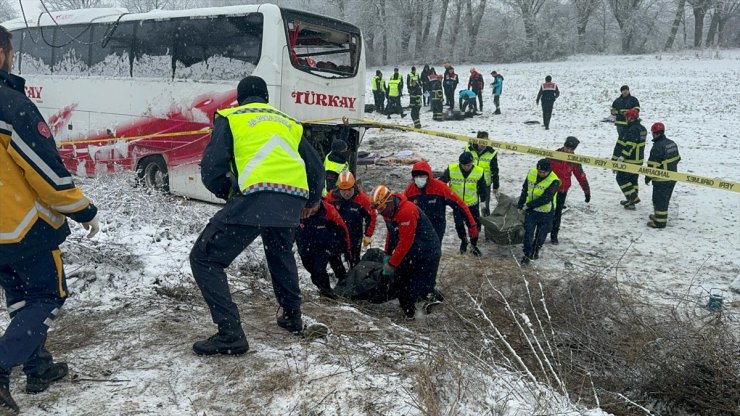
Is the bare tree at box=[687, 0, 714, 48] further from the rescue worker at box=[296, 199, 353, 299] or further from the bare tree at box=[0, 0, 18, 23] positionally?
the bare tree at box=[0, 0, 18, 23]

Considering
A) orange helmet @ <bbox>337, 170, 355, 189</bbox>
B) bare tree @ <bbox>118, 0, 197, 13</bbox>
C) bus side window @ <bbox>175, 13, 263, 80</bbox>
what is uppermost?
bare tree @ <bbox>118, 0, 197, 13</bbox>

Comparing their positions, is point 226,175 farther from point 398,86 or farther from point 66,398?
point 398,86

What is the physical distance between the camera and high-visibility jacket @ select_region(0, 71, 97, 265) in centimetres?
268

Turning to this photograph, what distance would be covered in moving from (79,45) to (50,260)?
860cm

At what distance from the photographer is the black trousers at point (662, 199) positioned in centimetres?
865

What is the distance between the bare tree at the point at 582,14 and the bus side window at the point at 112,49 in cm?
3713

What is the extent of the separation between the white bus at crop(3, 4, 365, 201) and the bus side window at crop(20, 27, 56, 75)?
23 millimetres

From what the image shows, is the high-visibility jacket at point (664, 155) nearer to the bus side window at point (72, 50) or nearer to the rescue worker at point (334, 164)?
the rescue worker at point (334, 164)

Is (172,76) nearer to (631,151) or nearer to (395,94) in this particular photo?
(631,151)

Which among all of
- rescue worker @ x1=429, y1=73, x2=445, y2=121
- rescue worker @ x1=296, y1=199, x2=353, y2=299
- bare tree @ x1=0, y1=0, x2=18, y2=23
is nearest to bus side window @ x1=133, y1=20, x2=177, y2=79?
rescue worker @ x1=296, y1=199, x2=353, y2=299

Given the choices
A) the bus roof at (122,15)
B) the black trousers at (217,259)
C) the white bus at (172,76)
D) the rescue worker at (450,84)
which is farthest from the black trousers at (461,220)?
the rescue worker at (450,84)

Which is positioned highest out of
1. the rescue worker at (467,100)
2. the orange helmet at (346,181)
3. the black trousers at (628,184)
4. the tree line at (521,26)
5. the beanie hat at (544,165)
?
the tree line at (521,26)

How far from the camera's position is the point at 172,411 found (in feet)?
8.87

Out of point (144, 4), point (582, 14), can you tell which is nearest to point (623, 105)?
point (582, 14)
